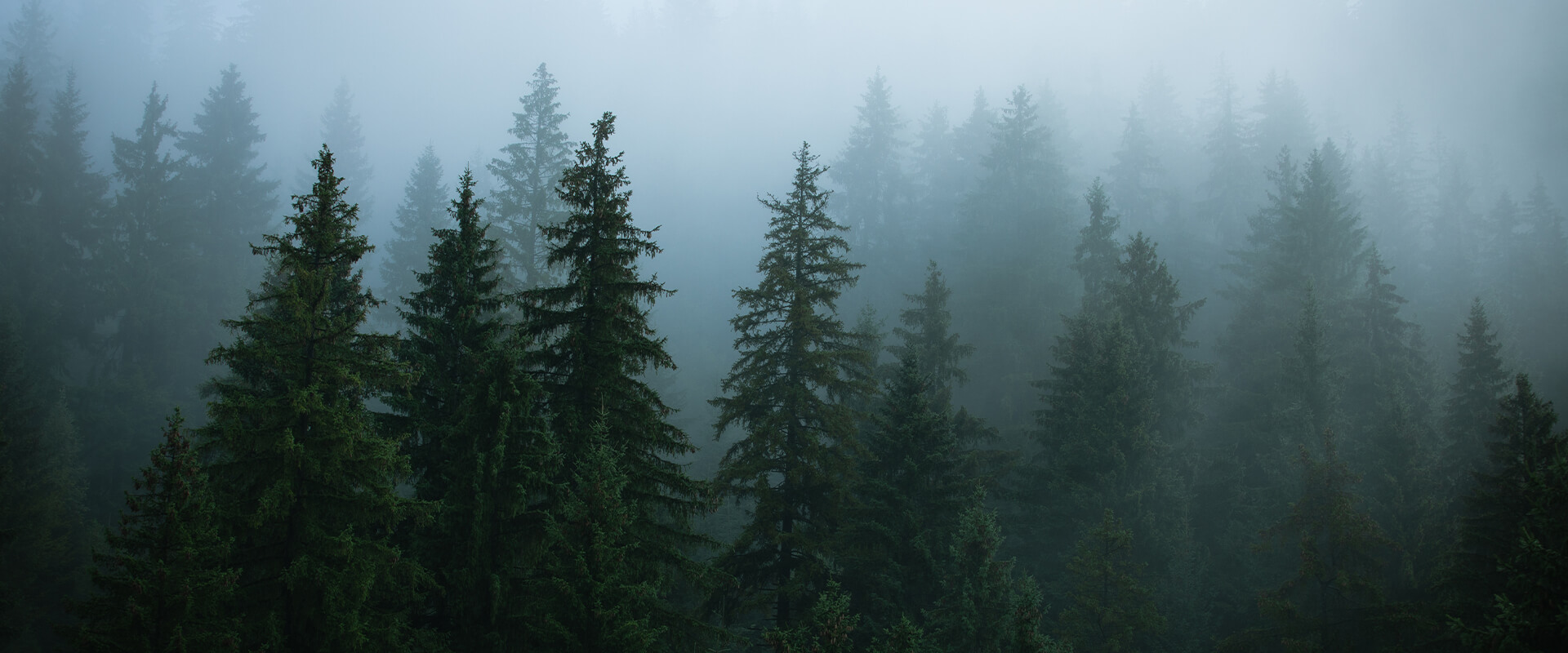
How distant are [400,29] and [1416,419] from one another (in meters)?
168

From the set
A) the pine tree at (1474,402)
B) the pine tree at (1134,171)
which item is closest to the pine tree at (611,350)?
the pine tree at (1474,402)

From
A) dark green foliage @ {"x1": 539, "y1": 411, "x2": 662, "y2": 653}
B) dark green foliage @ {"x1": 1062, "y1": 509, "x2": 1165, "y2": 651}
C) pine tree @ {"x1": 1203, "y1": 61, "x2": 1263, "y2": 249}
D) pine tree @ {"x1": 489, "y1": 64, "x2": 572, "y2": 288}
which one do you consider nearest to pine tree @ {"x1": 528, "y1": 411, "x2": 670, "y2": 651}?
dark green foliage @ {"x1": 539, "y1": 411, "x2": 662, "y2": 653}

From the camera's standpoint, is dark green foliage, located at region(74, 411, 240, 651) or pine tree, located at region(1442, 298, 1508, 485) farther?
pine tree, located at region(1442, 298, 1508, 485)

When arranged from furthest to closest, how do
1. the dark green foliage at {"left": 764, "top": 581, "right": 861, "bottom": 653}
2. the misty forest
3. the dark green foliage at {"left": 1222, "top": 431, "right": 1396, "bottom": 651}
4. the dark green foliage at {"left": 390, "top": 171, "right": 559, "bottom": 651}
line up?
the dark green foliage at {"left": 1222, "top": 431, "right": 1396, "bottom": 651}, the dark green foliage at {"left": 390, "top": 171, "right": 559, "bottom": 651}, the dark green foliage at {"left": 764, "top": 581, "right": 861, "bottom": 653}, the misty forest

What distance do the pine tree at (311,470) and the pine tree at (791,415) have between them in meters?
7.56

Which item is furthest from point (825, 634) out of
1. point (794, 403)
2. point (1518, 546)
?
point (1518, 546)

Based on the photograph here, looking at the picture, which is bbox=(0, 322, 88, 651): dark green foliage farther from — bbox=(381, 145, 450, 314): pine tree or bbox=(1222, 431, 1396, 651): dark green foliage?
bbox=(1222, 431, 1396, 651): dark green foliage

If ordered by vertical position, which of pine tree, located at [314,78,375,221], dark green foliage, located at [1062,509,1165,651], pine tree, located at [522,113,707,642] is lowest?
dark green foliage, located at [1062,509,1165,651]

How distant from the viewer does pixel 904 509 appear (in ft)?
55.2

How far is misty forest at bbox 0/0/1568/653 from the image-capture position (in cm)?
957

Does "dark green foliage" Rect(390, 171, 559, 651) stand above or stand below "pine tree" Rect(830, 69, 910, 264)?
below

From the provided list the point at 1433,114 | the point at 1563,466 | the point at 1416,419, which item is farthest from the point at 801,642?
the point at 1433,114

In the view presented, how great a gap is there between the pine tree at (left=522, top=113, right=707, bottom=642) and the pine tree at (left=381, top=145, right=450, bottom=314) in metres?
30.9

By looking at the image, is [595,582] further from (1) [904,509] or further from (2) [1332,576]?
(2) [1332,576]
